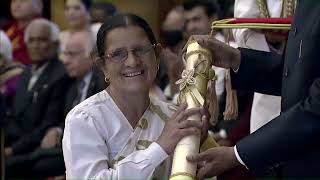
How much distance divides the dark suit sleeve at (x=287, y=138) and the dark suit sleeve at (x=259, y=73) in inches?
20.9

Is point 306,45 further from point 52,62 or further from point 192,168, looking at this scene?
point 52,62

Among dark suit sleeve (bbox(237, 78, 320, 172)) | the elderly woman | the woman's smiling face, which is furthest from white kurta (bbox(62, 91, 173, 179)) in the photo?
dark suit sleeve (bbox(237, 78, 320, 172))

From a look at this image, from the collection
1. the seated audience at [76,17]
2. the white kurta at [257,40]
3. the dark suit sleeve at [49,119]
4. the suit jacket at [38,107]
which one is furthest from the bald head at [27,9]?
the white kurta at [257,40]

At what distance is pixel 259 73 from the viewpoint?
364cm

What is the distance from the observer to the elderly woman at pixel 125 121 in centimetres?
301

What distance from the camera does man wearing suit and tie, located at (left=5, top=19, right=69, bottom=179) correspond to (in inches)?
255

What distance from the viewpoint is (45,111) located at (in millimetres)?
6574

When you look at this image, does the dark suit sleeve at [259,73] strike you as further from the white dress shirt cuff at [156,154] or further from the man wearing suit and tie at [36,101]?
the man wearing suit and tie at [36,101]

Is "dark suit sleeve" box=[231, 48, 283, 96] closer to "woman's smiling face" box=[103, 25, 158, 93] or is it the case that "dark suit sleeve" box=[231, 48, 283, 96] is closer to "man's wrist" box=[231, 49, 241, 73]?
"man's wrist" box=[231, 49, 241, 73]

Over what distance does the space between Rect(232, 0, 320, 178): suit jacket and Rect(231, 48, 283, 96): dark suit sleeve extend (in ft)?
0.96

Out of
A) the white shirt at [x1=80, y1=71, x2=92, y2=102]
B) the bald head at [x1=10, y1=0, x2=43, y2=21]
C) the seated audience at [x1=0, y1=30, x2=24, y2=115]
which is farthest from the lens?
the bald head at [x1=10, y1=0, x2=43, y2=21]

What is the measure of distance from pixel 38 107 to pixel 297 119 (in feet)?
12.5

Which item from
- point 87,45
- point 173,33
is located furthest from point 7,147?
point 173,33

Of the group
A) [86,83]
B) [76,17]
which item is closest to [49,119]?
[86,83]
